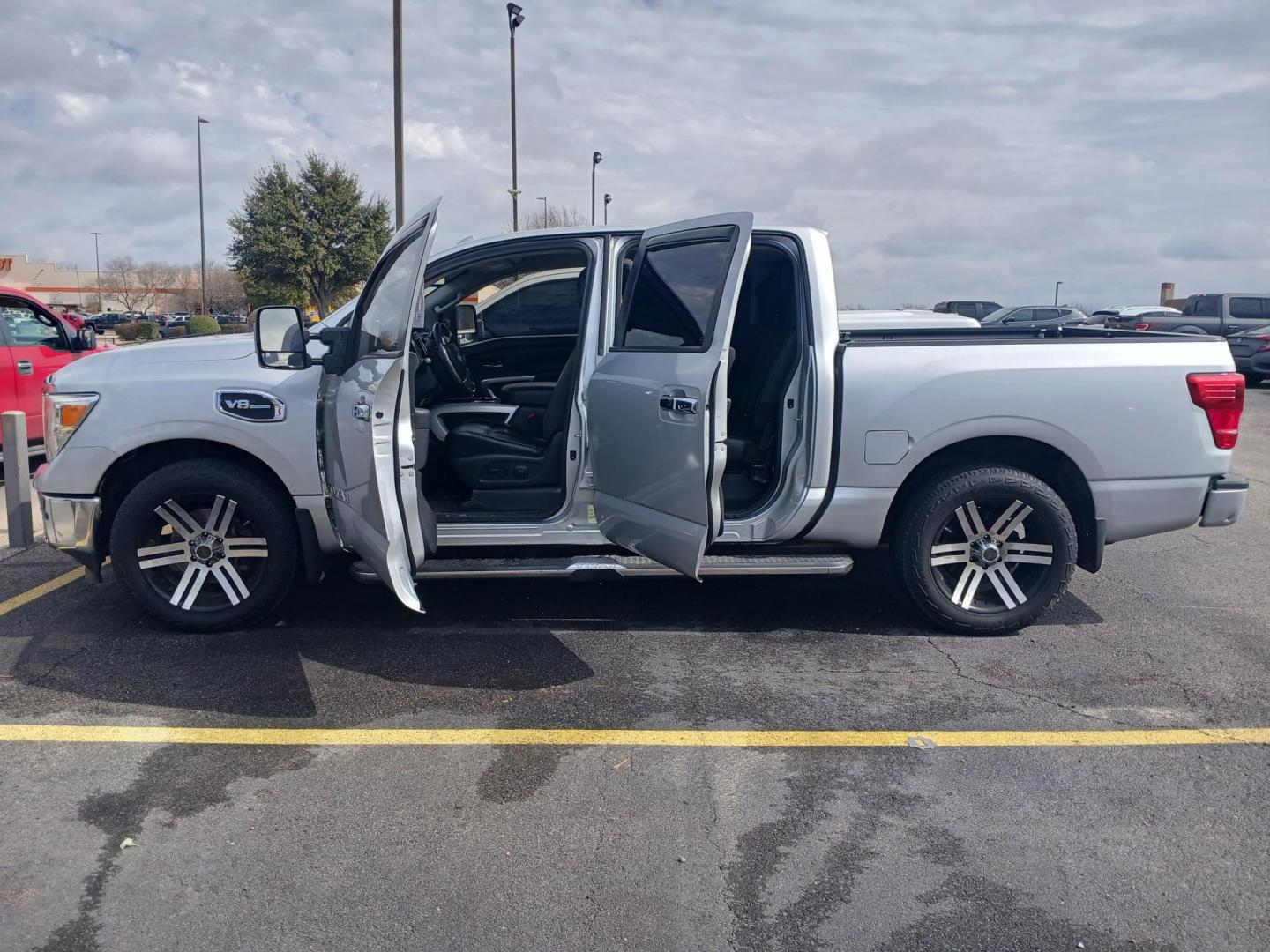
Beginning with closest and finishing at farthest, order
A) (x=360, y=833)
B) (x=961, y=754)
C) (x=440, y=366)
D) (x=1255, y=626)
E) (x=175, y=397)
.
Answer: (x=360, y=833) < (x=961, y=754) < (x=175, y=397) < (x=1255, y=626) < (x=440, y=366)

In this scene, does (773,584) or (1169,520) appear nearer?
(1169,520)

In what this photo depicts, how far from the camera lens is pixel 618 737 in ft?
12.8

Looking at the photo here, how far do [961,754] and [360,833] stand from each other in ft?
7.06

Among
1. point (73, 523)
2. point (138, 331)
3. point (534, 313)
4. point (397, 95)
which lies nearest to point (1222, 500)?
point (534, 313)

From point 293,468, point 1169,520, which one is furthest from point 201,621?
point 1169,520

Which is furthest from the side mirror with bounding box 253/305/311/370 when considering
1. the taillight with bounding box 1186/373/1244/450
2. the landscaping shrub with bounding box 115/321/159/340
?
the landscaping shrub with bounding box 115/321/159/340

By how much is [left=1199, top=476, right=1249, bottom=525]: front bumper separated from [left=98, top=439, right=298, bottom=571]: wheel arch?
4346 mm

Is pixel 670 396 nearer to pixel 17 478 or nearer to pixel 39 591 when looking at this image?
pixel 39 591

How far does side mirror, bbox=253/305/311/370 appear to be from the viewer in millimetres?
4633

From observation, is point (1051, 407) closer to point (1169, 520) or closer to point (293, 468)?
point (1169, 520)

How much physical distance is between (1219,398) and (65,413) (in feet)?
17.7

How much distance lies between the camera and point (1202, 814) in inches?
131

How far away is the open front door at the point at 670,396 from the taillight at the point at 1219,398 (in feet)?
7.28

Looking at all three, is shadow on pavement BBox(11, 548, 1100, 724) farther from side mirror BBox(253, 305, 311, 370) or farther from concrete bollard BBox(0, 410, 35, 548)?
side mirror BBox(253, 305, 311, 370)
